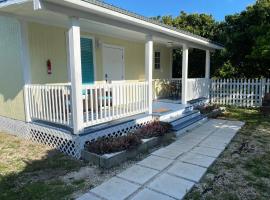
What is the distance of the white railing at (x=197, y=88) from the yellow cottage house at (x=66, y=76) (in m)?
1.62

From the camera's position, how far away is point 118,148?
15.0 ft

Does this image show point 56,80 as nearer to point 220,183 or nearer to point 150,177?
point 150,177

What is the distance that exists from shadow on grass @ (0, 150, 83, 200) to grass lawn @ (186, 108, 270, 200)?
195 centimetres

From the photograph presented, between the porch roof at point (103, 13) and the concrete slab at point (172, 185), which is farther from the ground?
the porch roof at point (103, 13)

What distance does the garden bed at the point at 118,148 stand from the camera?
→ 14.1 feet

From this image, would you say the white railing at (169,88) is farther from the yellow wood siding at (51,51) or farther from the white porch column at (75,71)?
the white porch column at (75,71)

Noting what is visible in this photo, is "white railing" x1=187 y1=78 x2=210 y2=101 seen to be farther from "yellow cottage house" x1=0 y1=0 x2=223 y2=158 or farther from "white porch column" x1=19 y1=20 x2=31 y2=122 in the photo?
"white porch column" x1=19 y1=20 x2=31 y2=122

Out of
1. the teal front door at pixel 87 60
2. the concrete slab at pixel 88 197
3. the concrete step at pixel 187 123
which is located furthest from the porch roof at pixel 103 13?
the concrete slab at pixel 88 197

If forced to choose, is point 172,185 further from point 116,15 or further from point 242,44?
point 242,44

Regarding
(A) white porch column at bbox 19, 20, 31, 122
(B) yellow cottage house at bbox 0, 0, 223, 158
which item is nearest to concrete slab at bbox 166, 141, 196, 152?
(B) yellow cottage house at bbox 0, 0, 223, 158

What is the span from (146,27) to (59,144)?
3.86 m

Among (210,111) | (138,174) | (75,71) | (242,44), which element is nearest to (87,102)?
(75,71)

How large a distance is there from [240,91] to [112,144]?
27.5 feet

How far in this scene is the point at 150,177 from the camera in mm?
3816
